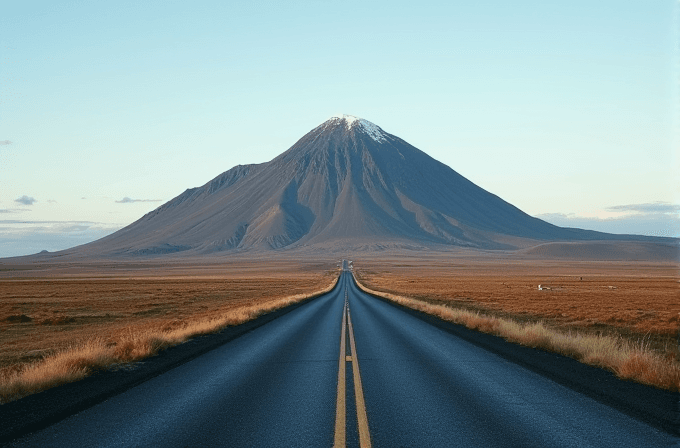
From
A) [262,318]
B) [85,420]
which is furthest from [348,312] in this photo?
[85,420]

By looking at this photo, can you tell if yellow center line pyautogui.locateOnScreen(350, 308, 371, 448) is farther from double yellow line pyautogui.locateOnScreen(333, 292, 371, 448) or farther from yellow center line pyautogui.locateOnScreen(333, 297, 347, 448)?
yellow center line pyautogui.locateOnScreen(333, 297, 347, 448)

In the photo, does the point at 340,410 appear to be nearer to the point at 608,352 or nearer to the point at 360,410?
the point at 360,410

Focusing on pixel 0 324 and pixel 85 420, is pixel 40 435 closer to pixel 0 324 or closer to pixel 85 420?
pixel 85 420

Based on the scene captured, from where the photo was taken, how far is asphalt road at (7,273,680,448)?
7.67 metres

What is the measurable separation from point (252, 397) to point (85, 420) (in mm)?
2709

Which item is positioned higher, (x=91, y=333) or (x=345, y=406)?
(x=345, y=406)

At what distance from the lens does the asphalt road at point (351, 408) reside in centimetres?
767

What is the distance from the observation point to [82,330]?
1113 inches

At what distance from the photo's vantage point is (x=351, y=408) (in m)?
9.34

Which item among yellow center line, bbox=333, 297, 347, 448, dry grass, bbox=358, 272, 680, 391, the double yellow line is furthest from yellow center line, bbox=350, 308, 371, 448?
dry grass, bbox=358, 272, 680, 391

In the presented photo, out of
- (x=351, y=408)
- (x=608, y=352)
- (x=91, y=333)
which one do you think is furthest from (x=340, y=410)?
(x=91, y=333)

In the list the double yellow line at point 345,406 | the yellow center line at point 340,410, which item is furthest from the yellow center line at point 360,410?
the yellow center line at point 340,410

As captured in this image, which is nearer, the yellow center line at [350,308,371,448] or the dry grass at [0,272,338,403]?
the yellow center line at [350,308,371,448]

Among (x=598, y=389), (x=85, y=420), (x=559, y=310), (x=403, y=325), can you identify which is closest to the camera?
(x=85, y=420)
